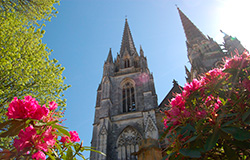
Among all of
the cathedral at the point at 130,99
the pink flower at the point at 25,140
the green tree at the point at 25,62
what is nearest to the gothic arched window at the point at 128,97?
the cathedral at the point at 130,99

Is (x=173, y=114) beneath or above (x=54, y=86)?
beneath

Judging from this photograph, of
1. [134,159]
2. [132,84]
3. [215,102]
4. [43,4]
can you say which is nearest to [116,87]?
[132,84]

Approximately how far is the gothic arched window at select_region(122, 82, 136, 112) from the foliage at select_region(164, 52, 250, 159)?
1729 centimetres

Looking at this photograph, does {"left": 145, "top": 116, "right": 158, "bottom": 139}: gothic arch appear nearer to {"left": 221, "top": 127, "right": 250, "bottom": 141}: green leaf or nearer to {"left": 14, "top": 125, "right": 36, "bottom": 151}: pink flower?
{"left": 221, "top": 127, "right": 250, "bottom": 141}: green leaf

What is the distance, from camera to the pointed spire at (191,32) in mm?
30531

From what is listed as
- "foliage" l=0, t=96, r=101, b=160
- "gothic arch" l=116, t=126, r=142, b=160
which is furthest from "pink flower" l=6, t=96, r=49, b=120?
"gothic arch" l=116, t=126, r=142, b=160

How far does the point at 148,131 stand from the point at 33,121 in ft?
47.6

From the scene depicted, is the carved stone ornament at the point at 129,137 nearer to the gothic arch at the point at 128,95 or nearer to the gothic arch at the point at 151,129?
the gothic arch at the point at 151,129

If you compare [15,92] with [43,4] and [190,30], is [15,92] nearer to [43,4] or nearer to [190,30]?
[43,4]

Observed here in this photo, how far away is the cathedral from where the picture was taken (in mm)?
16016

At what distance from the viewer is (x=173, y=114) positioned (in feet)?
8.56

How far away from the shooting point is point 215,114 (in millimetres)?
2322

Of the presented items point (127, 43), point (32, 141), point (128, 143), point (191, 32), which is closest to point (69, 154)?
point (32, 141)

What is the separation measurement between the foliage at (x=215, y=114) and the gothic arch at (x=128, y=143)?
1389 centimetres
